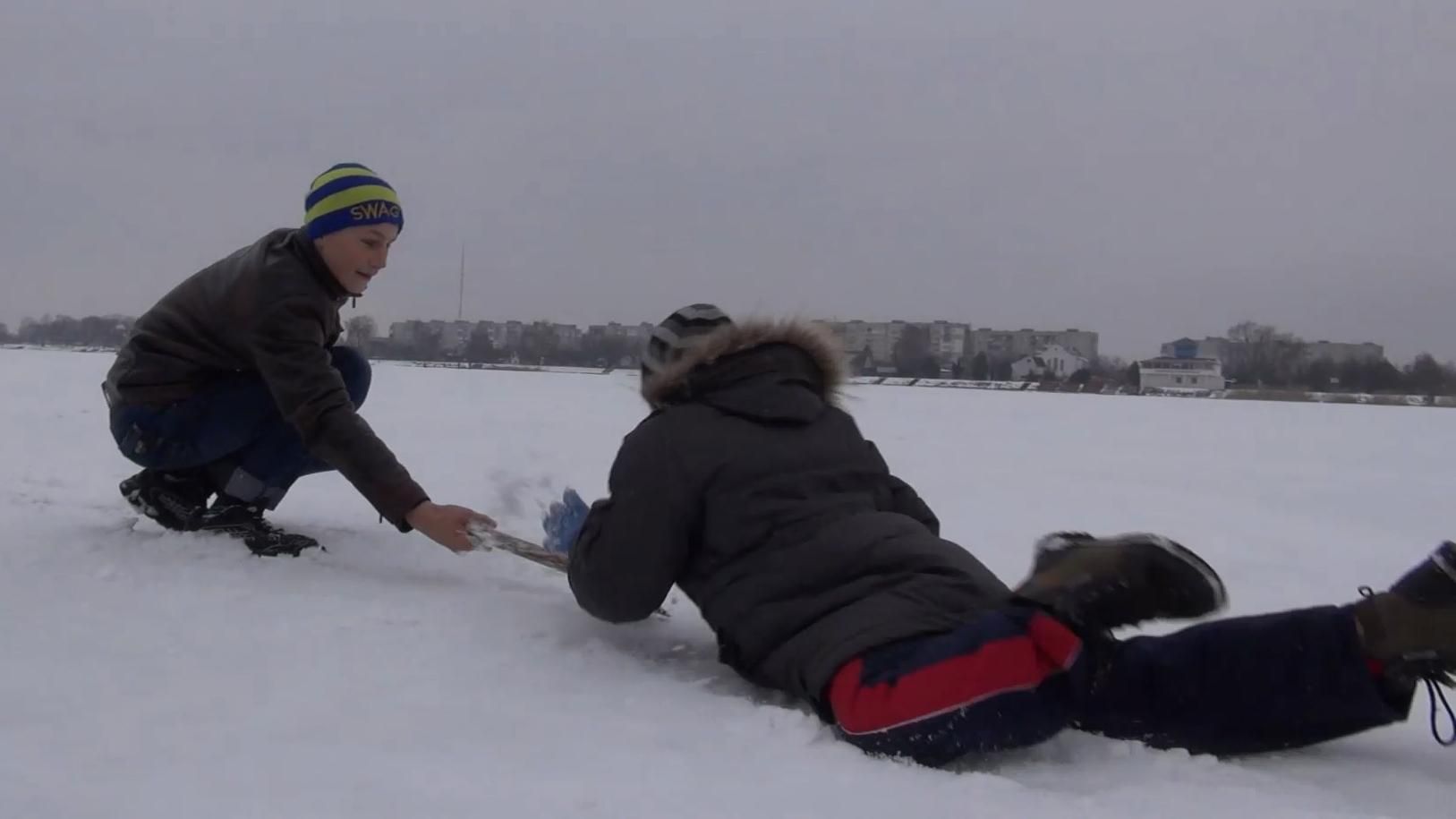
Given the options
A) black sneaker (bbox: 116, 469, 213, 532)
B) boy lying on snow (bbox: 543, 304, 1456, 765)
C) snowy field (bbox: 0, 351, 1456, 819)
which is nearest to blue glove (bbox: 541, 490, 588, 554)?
snowy field (bbox: 0, 351, 1456, 819)

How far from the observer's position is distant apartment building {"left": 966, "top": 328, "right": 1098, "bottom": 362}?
90838 mm

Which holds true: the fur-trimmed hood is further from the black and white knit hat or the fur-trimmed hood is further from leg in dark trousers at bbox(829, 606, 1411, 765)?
leg in dark trousers at bbox(829, 606, 1411, 765)

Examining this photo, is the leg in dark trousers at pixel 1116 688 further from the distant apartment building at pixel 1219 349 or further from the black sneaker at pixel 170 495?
the distant apartment building at pixel 1219 349

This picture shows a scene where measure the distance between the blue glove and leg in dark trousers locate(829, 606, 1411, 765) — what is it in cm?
106

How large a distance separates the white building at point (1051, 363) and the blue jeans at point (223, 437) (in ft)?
216

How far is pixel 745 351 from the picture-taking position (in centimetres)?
200

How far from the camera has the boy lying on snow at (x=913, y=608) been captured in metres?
1.52

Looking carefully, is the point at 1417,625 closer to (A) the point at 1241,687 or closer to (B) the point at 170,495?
(A) the point at 1241,687

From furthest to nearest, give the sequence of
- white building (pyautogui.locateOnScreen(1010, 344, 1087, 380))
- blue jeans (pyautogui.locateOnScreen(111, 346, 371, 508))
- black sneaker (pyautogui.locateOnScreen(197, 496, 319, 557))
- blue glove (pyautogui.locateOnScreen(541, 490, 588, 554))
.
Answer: white building (pyautogui.locateOnScreen(1010, 344, 1087, 380))
blue jeans (pyautogui.locateOnScreen(111, 346, 371, 508))
black sneaker (pyautogui.locateOnScreen(197, 496, 319, 557))
blue glove (pyautogui.locateOnScreen(541, 490, 588, 554))

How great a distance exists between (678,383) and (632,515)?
0.90 feet

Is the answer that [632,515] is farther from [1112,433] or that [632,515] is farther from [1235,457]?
[1112,433]

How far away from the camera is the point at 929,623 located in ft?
5.33

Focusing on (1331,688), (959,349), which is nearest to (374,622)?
(1331,688)

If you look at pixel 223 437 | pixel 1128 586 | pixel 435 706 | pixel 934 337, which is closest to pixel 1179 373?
pixel 934 337
